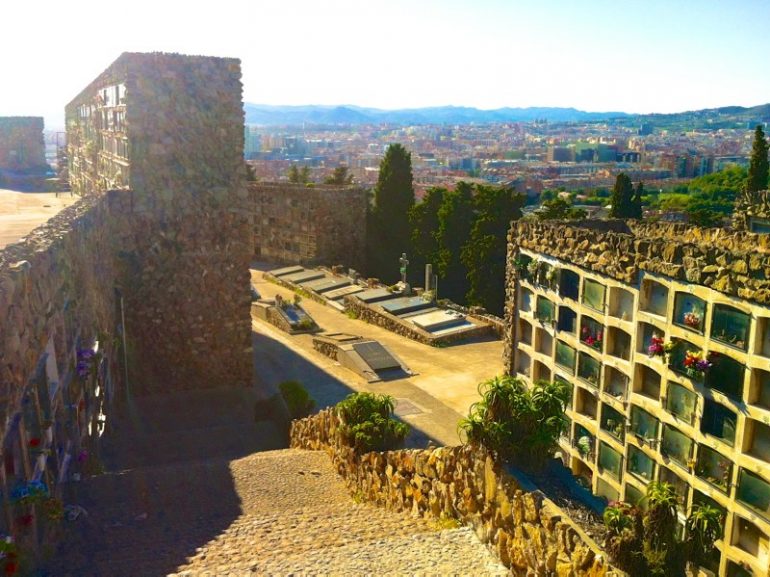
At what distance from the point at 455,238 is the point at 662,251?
31526 mm

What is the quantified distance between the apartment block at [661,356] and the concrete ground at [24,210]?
50.3ft

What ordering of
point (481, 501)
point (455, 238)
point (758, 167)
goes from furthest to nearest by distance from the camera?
point (758, 167)
point (455, 238)
point (481, 501)

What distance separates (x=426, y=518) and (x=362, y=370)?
58.5ft

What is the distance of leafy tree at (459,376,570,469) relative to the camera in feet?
40.2

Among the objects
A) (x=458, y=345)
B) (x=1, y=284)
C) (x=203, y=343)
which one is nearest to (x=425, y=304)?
(x=458, y=345)

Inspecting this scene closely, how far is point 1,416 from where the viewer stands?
10078mm

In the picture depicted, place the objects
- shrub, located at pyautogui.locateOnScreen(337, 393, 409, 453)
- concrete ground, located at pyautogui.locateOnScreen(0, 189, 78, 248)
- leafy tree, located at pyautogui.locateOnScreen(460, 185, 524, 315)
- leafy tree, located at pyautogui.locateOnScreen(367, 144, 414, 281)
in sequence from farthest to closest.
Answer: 1. leafy tree, located at pyautogui.locateOnScreen(367, 144, 414, 281)
2. leafy tree, located at pyautogui.locateOnScreen(460, 185, 524, 315)
3. concrete ground, located at pyautogui.locateOnScreen(0, 189, 78, 248)
4. shrub, located at pyautogui.locateOnScreen(337, 393, 409, 453)

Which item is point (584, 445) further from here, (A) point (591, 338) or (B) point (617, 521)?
(B) point (617, 521)

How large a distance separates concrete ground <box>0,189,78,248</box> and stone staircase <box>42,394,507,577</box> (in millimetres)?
7288

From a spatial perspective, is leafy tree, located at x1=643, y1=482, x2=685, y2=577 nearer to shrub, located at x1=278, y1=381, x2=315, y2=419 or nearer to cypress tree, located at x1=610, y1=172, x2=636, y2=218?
shrub, located at x1=278, y1=381, x2=315, y2=419

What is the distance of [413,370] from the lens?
106 ft

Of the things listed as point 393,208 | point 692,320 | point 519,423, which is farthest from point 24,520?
point 393,208

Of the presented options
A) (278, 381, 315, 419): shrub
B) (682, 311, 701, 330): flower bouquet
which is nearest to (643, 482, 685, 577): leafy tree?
(682, 311, 701, 330): flower bouquet

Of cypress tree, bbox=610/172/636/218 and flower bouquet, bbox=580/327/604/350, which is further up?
cypress tree, bbox=610/172/636/218
